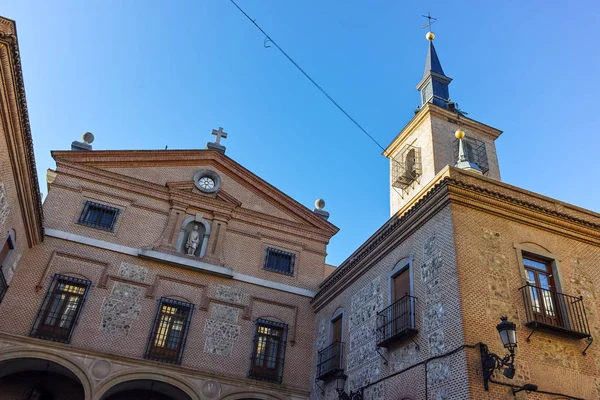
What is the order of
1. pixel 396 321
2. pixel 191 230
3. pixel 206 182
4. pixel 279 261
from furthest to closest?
pixel 206 182, pixel 279 261, pixel 191 230, pixel 396 321

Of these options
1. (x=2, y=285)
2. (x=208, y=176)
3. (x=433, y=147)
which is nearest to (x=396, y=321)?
(x=208, y=176)

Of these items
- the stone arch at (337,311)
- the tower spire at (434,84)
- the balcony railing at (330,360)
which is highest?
the tower spire at (434,84)

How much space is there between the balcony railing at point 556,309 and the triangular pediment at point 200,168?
10.2 meters

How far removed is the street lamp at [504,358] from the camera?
9109mm

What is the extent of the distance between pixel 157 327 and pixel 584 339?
1239 centimetres

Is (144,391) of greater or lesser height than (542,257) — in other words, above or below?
below

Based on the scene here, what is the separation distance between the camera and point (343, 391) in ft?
45.3

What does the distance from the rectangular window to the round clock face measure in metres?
3.51

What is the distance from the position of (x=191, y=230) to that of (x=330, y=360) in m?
7.04

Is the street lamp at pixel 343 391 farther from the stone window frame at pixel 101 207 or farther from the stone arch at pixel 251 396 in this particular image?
the stone window frame at pixel 101 207

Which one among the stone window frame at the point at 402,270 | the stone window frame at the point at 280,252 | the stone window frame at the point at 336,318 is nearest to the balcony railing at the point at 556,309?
the stone window frame at the point at 402,270

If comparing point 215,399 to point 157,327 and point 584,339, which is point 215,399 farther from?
point 584,339

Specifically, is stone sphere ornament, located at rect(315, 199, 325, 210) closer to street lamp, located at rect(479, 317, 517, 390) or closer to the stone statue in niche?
the stone statue in niche

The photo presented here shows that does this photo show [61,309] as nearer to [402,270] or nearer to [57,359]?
[57,359]
